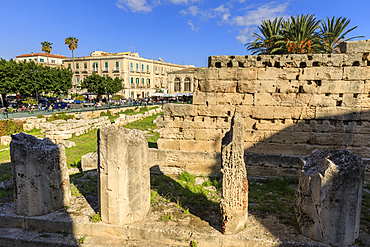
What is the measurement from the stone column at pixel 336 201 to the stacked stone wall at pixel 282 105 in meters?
3.62

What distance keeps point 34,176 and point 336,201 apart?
6461 millimetres

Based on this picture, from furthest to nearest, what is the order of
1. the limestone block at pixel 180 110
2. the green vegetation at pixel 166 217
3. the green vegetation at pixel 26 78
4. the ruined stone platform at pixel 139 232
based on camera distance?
the green vegetation at pixel 26 78, the limestone block at pixel 180 110, the green vegetation at pixel 166 217, the ruined stone platform at pixel 139 232

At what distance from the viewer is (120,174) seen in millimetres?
4844

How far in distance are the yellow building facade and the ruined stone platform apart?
154 ft

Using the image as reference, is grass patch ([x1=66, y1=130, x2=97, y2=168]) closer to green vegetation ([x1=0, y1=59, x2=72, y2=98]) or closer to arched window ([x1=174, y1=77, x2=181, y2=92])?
green vegetation ([x1=0, y1=59, x2=72, y2=98])

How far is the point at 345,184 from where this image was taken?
416 centimetres

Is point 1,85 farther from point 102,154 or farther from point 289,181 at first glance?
point 289,181

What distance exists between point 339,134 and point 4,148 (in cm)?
1741

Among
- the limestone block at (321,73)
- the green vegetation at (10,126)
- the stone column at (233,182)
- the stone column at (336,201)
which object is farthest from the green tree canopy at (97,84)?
the stone column at (336,201)

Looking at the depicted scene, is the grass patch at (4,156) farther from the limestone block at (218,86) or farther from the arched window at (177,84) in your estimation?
the arched window at (177,84)

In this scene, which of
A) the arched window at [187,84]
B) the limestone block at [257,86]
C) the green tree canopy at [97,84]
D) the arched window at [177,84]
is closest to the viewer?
the limestone block at [257,86]

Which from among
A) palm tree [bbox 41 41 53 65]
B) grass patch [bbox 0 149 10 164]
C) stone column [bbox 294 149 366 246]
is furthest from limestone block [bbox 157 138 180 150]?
palm tree [bbox 41 41 53 65]

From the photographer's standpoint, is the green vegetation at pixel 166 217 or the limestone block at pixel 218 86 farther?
the limestone block at pixel 218 86

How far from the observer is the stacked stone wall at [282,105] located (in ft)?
24.5
